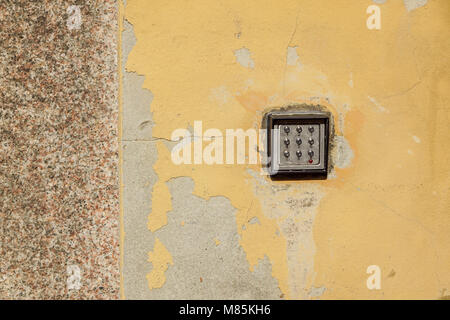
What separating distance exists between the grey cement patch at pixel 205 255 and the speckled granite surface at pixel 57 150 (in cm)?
32

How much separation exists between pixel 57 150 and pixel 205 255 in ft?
3.17

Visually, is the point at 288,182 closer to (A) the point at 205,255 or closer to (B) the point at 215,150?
(B) the point at 215,150

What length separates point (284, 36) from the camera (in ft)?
5.48

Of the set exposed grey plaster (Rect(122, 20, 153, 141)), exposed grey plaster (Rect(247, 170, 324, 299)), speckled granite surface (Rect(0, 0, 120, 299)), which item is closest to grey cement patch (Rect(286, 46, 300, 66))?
exposed grey plaster (Rect(247, 170, 324, 299))

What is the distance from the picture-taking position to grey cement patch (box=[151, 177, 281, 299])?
5.66ft

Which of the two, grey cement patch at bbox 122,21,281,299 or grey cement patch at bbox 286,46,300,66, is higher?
grey cement patch at bbox 286,46,300,66

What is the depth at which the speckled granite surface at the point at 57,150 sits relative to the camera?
5.67ft

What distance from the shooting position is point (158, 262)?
68.6 inches

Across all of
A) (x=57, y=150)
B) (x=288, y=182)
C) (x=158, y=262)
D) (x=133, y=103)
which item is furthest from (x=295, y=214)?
(x=57, y=150)

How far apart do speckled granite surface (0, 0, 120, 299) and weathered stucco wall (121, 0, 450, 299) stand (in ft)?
0.48

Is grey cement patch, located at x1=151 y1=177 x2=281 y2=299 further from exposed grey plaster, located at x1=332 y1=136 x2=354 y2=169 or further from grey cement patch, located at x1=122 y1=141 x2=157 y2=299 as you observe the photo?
exposed grey plaster, located at x1=332 y1=136 x2=354 y2=169

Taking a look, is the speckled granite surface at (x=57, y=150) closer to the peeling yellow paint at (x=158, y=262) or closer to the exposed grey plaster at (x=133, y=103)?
the exposed grey plaster at (x=133, y=103)

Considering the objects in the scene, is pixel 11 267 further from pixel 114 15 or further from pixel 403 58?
pixel 403 58
